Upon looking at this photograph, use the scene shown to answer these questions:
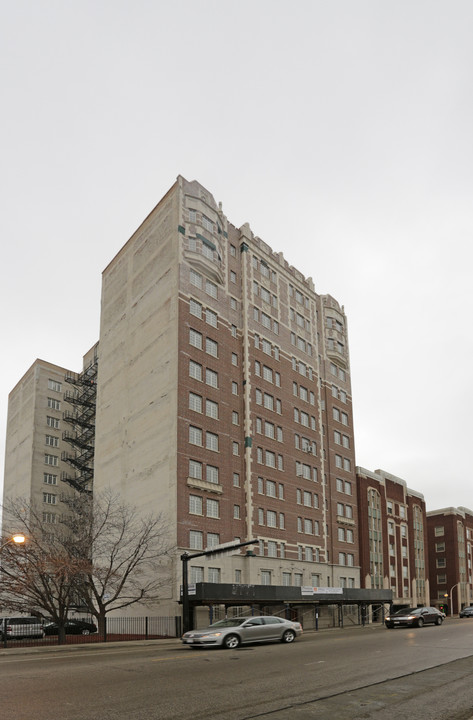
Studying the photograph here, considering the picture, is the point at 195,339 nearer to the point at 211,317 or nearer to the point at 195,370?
the point at 195,370

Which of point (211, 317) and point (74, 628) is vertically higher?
point (211, 317)

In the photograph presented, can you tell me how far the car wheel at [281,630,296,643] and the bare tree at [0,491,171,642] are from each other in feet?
39.4

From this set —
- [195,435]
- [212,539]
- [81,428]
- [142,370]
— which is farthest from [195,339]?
[81,428]

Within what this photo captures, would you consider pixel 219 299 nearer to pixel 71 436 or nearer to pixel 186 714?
pixel 71 436

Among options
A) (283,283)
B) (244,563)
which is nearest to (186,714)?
(244,563)

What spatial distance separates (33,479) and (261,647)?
62830mm

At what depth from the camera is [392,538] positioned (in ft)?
252

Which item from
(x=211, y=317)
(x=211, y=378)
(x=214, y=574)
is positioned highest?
(x=211, y=317)

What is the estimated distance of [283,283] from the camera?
68.2 m

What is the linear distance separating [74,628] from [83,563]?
13.3 metres

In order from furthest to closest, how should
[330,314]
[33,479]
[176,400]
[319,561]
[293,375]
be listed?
[33,479] → [330,314] → [293,375] → [319,561] → [176,400]

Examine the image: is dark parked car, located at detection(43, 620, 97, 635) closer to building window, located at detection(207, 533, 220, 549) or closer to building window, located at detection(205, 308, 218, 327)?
building window, located at detection(207, 533, 220, 549)

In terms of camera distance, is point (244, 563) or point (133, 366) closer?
point (244, 563)

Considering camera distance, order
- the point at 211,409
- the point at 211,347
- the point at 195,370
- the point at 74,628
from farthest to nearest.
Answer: the point at 211,347 < the point at 211,409 < the point at 195,370 < the point at 74,628
